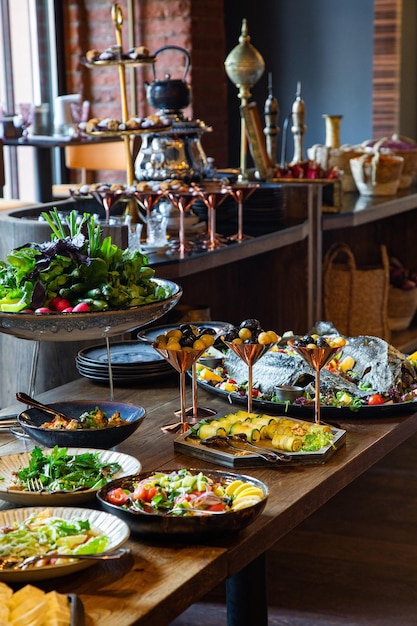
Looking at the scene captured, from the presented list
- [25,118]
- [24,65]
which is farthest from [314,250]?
[24,65]

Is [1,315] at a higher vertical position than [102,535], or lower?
higher

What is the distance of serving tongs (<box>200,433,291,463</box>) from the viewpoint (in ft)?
5.77

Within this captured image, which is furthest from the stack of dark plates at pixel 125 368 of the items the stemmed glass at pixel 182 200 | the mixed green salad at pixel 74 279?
the stemmed glass at pixel 182 200

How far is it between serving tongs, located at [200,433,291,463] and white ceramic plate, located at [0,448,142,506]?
0.17 m

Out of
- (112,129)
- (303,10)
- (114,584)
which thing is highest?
(303,10)

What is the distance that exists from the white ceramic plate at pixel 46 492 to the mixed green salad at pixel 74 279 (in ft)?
0.95

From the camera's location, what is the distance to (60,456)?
1.67 m

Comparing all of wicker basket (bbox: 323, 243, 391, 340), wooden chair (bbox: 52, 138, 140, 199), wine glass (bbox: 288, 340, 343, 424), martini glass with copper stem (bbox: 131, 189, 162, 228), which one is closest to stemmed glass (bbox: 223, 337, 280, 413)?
wine glass (bbox: 288, 340, 343, 424)

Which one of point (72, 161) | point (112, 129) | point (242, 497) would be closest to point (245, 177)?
point (112, 129)

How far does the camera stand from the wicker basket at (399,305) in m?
4.99

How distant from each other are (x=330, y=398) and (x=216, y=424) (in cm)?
32

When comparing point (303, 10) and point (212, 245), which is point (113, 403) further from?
point (303, 10)

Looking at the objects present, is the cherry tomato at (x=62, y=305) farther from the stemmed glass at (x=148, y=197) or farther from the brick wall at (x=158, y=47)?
the brick wall at (x=158, y=47)

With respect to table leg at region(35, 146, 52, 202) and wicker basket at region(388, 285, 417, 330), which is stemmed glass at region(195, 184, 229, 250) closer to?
wicker basket at region(388, 285, 417, 330)
